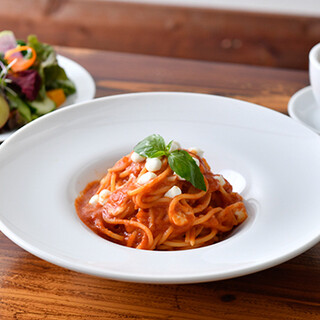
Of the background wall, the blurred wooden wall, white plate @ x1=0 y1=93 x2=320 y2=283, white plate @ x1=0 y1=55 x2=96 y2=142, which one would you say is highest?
white plate @ x1=0 y1=93 x2=320 y2=283

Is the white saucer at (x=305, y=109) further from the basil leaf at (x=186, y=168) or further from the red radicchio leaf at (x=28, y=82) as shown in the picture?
the red radicchio leaf at (x=28, y=82)

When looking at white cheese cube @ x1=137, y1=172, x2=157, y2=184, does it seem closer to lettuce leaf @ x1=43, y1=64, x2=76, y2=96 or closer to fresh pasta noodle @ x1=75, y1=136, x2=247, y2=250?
fresh pasta noodle @ x1=75, y1=136, x2=247, y2=250

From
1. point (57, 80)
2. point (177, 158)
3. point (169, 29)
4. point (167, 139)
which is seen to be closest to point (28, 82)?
point (57, 80)

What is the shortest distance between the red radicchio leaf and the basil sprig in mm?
1050

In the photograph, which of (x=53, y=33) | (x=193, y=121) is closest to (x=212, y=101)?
(x=193, y=121)

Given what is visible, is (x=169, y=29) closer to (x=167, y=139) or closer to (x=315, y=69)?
(x=315, y=69)

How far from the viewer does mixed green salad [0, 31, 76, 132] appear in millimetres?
2342

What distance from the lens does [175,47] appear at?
4.52 meters

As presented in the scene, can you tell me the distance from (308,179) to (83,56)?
1.96m

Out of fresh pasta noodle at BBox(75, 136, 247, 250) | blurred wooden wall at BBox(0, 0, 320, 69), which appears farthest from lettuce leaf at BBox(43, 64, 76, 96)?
blurred wooden wall at BBox(0, 0, 320, 69)

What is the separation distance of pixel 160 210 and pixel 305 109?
3.73 feet

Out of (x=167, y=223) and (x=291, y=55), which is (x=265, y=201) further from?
(x=291, y=55)

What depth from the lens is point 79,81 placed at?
102 inches

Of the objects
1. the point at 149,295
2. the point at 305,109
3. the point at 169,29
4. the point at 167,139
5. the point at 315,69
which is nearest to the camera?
the point at 149,295
